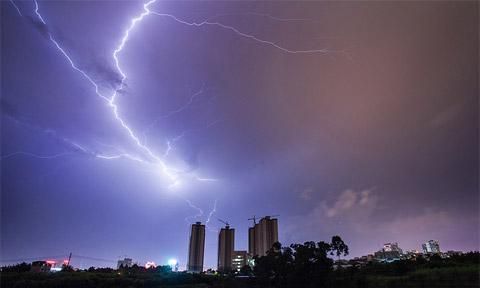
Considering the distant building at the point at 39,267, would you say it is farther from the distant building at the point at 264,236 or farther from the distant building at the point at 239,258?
the distant building at the point at 239,258

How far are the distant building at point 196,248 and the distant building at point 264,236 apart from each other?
36.4 ft

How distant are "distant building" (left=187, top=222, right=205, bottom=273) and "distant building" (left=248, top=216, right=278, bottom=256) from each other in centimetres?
1111

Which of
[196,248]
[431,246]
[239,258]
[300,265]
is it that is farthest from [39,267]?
[431,246]

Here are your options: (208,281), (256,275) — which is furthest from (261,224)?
(256,275)

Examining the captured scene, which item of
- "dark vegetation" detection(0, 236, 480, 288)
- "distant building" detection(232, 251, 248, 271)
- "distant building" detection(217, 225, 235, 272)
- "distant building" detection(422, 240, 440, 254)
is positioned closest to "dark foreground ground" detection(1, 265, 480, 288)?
"dark vegetation" detection(0, 236, 480, 288)

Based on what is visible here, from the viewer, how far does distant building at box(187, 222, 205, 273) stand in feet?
201

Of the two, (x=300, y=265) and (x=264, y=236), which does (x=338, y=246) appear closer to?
(x=300, y=265)

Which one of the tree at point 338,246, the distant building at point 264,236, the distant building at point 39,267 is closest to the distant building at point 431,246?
the distant building at point 264,236

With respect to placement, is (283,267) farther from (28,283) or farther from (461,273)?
(28,283)

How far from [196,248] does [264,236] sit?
48.6 ft

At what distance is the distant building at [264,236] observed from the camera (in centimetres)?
6089

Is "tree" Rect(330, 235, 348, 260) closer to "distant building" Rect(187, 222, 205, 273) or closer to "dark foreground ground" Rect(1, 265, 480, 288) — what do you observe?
"dark foreground ground" Rect(1, 265, 480, 288)

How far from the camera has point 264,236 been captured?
62.2 meters

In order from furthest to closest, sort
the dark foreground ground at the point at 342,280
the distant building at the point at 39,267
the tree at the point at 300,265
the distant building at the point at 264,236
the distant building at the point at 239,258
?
the distant building at the point at 239,258
the distant building at the point at 264,236
the distant building at the point at 39,267
the tree at the point at 300,265
the dark foreground ground at the point at 342,280
